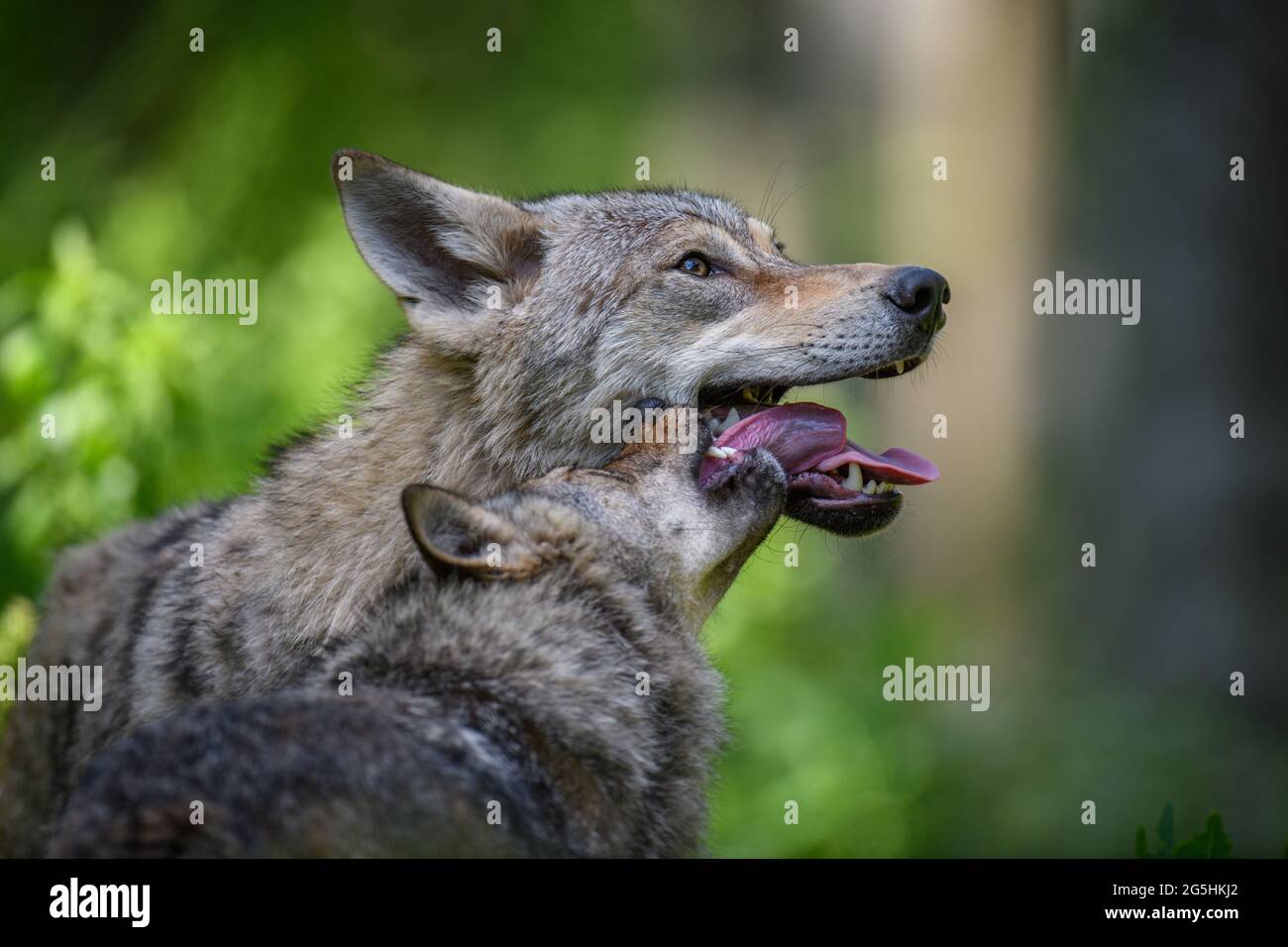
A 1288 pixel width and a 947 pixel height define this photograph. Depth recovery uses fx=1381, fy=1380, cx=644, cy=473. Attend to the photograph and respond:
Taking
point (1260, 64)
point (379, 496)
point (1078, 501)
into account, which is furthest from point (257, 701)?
point (1260, 64)

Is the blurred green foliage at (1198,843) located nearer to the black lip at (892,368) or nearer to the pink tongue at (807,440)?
the pink tongue at (807,440)

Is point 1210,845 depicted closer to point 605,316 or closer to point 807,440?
point 807,440

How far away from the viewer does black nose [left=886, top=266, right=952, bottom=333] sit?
16.0ft

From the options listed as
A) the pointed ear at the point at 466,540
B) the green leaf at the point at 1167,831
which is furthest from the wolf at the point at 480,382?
the green leaf at the point at 1167,831

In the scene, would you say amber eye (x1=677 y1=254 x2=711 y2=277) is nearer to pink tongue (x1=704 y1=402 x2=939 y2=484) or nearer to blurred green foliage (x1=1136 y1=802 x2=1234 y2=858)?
pink tongue (x1=704 y1=402 x2=939 y2=484)

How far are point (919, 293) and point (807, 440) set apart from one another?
699 mm

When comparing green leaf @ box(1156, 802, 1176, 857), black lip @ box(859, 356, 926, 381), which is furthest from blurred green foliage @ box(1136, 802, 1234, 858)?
black lip @ box(859, 356, 926, 381)

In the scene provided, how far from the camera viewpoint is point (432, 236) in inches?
201

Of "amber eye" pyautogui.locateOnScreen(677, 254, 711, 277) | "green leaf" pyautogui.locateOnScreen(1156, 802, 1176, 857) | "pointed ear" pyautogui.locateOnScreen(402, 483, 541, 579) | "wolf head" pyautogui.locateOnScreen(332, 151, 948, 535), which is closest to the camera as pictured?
"pointed ear" pyautogui.locateOnScreen(402, 483, 541, 579)

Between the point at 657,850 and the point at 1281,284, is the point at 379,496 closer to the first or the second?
the point at 657,850

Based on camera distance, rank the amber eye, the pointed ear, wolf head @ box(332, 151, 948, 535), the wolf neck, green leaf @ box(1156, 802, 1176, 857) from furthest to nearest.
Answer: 1. the amber eye
2. wolf head @ box(332, 151, 948, 535)
3. the wolf neck
4. green leaf @ box(1156, 802, 1176, 857)
5. the pointed ear

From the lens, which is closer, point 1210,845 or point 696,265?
point 1210,845

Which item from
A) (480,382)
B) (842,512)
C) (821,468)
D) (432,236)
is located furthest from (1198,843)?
(432,236)

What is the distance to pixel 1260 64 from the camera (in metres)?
9.23
